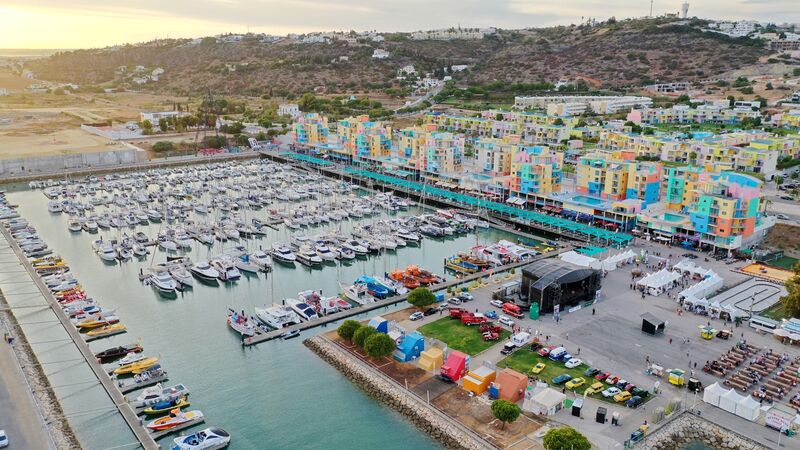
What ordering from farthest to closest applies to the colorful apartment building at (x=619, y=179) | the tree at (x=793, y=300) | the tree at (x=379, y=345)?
the colorful apartment building at (x=619, y=179) → the tree at (x=793, y=300) → the tree at (x=379, y=345)

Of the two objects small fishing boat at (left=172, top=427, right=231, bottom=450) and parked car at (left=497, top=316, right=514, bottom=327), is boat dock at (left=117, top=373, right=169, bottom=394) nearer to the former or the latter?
small fishing boat at (left=172, top=427, right=231, bottom=450)

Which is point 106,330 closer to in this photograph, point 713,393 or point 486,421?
point 486,421

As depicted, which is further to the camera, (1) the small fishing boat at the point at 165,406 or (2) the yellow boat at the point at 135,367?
(2) the yellow boat at the point at 135,367

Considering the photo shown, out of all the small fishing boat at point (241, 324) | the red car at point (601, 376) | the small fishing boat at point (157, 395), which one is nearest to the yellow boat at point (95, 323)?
the small fishing boat at point (241, 324)

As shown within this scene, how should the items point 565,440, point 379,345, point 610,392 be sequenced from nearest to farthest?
point 565,440 < point 610,392 < point 379,345

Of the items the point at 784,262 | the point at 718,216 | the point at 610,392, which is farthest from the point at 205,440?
the point at 784,262

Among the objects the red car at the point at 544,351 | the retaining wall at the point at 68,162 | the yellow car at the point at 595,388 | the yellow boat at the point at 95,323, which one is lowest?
the yellow boat at the point at 95,323

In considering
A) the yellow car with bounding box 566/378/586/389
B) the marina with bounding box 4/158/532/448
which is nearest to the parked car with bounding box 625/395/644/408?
the yellow car with bounding box 566/378/586/389

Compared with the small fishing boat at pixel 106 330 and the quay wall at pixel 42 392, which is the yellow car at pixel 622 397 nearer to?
the quay wall at pixel 42 392
